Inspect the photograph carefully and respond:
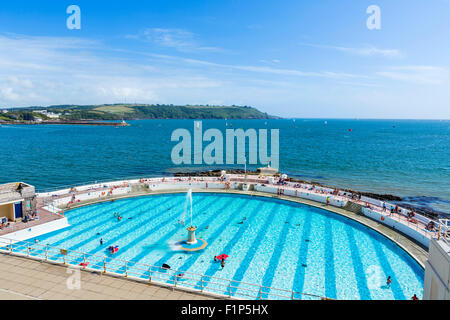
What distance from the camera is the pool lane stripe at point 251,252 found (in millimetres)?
17922

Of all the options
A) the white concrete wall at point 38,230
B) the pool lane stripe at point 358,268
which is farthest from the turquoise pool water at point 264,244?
the white concrete wall at point 38,230

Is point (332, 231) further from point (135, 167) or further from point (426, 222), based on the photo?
point (135, 167)

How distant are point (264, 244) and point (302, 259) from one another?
3142 mm

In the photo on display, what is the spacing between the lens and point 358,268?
18984mm

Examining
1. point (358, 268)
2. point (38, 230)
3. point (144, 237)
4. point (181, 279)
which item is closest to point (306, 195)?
point (358, 268)

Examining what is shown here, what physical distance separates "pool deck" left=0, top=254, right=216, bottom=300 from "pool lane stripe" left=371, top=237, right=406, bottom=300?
38.3 ft

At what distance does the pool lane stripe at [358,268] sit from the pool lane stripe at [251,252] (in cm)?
653

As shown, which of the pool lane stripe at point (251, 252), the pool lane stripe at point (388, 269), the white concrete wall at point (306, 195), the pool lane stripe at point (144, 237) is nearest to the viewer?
the pool lane stripe at point (388, 269)

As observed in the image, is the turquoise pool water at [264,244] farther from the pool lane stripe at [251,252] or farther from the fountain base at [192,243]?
the fountain base at [192,243]

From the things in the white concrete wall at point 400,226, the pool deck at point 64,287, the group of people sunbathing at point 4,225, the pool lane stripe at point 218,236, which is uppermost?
the pool deck at point 64,287

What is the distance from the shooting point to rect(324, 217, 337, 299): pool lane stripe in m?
16.5

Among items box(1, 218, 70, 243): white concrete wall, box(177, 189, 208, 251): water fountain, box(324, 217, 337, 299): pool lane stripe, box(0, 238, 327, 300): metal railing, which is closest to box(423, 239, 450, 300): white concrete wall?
box(0, 238, 327, 300): metal railing

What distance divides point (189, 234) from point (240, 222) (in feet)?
19.6
